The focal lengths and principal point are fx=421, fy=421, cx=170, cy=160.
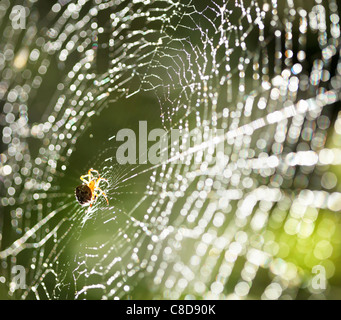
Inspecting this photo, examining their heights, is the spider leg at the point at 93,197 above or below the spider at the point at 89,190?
below

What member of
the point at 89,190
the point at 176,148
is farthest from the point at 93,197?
the point at 176,148

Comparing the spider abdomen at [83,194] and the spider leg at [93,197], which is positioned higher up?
the spider abdomen at [83,194]

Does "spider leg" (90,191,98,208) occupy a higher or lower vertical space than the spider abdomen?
lower

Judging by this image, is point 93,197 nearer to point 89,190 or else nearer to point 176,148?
point 89,190

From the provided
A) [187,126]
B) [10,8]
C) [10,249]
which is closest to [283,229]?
[187,126]

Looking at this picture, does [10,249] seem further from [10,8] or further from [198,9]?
[198,9]

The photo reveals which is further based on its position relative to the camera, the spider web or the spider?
the spider web

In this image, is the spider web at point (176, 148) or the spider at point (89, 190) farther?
the spider web at point (176, 148)
